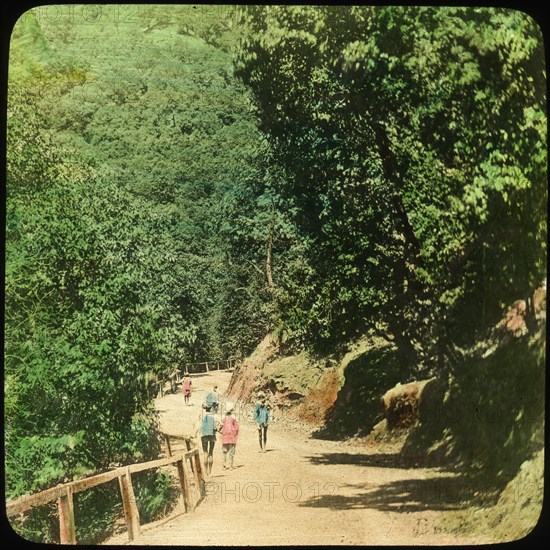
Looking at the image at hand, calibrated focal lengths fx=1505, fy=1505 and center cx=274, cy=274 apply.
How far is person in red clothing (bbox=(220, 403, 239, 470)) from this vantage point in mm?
12875

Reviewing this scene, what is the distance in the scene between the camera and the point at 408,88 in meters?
12.8

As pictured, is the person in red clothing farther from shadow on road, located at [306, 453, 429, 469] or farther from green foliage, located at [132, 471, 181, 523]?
shadow on road, located at [306, 453, 429, 469]

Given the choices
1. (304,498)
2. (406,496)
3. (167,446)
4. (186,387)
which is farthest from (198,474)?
(406,496)

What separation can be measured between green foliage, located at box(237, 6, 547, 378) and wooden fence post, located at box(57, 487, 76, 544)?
2429mm

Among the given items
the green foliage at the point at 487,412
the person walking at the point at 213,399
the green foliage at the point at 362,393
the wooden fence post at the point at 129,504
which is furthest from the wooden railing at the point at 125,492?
the green foliage at the point at 487,412

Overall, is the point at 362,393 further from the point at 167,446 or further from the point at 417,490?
the point at 167,446

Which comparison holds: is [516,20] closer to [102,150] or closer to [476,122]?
[476,122]

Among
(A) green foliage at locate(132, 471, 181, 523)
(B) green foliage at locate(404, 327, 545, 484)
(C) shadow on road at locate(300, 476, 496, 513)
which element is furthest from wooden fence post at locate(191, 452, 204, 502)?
(B) green foliage at locate(404, 327, 545, 484)

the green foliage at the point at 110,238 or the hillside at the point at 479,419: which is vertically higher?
the green foliage at the point at 110,238

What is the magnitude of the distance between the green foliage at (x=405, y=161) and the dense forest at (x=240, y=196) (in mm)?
18

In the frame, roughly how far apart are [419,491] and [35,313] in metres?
3.63

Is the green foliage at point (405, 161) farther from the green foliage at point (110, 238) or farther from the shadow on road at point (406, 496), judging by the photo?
the shadow on road at point (406, 496)

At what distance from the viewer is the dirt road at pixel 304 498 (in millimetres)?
12789

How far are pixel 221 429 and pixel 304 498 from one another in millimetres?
Result: 922
